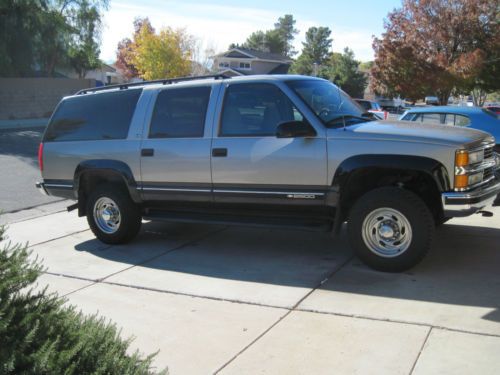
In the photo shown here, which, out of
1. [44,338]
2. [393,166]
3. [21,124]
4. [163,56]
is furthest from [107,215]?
[163,56]

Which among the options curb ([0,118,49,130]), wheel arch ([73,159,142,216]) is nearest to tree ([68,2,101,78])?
curb ([0,118,49,130])

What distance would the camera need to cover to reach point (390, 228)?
5758mm

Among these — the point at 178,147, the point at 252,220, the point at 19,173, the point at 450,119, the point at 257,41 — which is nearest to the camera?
the point at 252,220

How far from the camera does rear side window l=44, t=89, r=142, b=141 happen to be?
23.8 feet

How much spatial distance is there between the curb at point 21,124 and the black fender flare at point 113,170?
2251cm

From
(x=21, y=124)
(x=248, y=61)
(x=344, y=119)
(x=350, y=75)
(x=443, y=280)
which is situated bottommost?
(x=443, y=280)

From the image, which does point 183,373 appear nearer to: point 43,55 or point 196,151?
point 196,151

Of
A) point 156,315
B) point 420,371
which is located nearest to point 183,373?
point 156,315

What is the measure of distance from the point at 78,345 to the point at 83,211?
5320mm

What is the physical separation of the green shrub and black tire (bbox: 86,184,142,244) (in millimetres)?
4385

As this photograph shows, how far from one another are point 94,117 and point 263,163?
2.61 meters

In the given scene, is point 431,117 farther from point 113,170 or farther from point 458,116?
point 113,170

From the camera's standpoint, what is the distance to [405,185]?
19.6ft

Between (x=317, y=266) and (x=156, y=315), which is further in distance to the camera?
(x=317, y=266)
